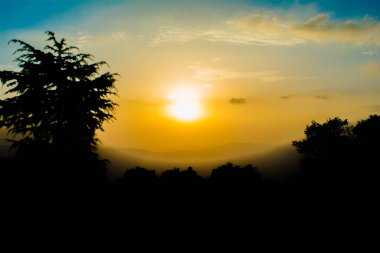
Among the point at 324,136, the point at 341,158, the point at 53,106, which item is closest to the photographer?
the point at 53,106

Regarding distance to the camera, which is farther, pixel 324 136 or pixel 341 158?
pixel 324 136

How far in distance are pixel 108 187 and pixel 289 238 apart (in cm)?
1185

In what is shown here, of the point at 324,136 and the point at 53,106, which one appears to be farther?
the point at 324,136

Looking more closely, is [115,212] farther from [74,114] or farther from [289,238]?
[289,238]

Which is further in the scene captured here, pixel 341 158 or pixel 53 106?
pixel 341 158

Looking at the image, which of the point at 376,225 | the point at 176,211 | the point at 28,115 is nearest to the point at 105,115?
the point at 28,115

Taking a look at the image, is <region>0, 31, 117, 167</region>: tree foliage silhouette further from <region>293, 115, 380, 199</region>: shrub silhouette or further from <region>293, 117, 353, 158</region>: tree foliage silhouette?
<region>293, 117, 353, 158</region>: tree foliage silhouette

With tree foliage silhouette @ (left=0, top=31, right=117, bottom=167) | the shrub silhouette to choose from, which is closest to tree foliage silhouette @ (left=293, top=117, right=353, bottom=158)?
the shrub silhouette

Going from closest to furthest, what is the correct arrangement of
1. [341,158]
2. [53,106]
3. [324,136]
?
1. [53,106]
2. [341,158]
3. [324,136]

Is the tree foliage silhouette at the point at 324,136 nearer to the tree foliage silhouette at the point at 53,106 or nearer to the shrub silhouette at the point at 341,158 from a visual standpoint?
the shrub silhouette at the point at 341,158

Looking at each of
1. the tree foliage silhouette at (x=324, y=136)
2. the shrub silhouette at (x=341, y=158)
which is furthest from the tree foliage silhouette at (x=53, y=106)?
the tree foliage silhouette at (x=324, y=136)

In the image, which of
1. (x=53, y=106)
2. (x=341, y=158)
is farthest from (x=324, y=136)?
(x=53, y=106)

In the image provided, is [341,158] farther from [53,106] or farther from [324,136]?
[53,106]

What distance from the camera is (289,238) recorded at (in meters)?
17.2
